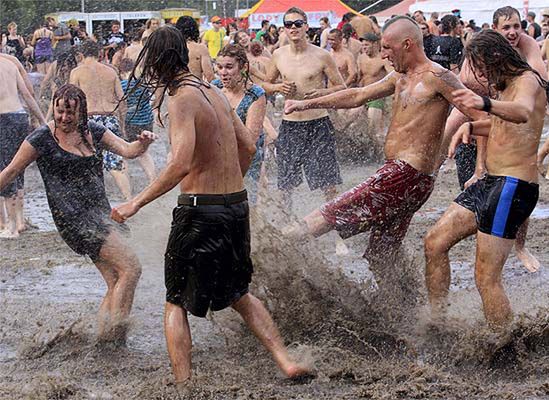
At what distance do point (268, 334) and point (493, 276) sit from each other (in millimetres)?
1263

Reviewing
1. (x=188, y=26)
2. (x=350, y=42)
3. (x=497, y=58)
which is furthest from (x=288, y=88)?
(x=350, y=42)

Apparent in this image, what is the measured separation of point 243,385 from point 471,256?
374 cm

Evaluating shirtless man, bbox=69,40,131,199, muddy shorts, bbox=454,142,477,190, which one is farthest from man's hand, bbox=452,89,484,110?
shirtless man, bbox=69,40,131,199

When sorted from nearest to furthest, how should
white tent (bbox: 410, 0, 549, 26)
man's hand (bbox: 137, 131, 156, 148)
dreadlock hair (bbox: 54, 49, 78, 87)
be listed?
man's hand (bbox: 137, 131, 156, 148) < dreadlock hair (bbox: 54, 49, 78, 87) < white tent (bbox: 410, 0, 549, 26)

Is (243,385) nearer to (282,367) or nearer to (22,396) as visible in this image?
(282,367)

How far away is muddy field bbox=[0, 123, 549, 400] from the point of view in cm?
493

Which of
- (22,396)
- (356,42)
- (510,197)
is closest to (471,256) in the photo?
(510,197)

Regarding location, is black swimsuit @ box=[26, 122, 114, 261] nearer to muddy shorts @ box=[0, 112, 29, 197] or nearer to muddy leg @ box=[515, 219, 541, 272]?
muddy leg @ box=[515, 219, 541, 272]

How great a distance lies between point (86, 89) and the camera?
10.4 m

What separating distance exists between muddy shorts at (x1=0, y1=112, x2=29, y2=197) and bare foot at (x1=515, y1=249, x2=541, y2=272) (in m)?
4.69

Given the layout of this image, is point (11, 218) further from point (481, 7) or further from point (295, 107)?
point (481, 7)

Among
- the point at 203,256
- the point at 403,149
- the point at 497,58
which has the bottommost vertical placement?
the point at 203,256

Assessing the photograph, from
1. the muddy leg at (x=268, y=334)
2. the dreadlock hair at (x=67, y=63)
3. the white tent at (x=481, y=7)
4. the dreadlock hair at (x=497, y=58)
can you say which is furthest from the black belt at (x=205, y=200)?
the white tent at (x=481, y=7)

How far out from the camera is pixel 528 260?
757 centimetres
